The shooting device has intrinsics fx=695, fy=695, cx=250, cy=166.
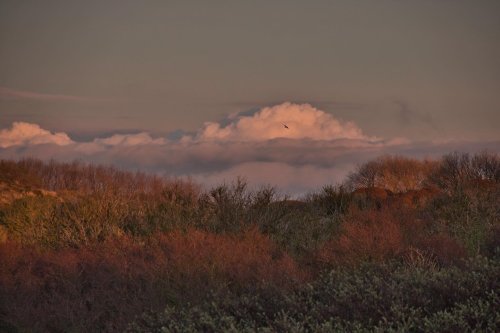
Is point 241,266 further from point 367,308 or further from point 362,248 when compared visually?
point 367,308

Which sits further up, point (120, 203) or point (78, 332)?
point (120, 203)

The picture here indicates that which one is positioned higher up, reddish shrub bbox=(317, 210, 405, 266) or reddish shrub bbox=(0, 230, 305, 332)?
reddish shrub bbox=(317, 210, 405, 266)

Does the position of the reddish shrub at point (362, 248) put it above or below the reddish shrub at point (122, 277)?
above

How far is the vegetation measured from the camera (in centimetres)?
764

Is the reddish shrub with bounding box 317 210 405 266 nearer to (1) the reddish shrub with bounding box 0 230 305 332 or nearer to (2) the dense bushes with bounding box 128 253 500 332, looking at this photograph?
(1) the reddish shrub with bounding box 0 230 305 332

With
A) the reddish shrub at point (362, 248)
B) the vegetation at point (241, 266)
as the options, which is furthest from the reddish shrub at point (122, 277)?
the reddish shrub at point (362, 248)

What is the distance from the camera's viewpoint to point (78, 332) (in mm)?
9227

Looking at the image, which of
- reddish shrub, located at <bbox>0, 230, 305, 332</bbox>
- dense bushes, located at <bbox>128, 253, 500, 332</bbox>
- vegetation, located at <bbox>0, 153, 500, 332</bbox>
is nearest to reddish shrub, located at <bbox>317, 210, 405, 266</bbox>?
vegetation, located at <bbox>0, 153, 500, 332</bbox>

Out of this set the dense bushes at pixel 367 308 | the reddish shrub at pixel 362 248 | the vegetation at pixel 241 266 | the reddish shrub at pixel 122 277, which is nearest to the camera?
the dense bushes at pixel 367 308

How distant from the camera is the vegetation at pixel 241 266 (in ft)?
25.1

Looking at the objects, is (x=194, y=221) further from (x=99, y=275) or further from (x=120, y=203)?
(x=99, y=275)

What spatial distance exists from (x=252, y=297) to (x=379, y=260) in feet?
10.0

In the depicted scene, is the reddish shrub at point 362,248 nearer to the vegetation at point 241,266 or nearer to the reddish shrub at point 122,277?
the vegetation at point 241,266

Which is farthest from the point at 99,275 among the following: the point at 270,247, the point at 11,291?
the point at 270,247
